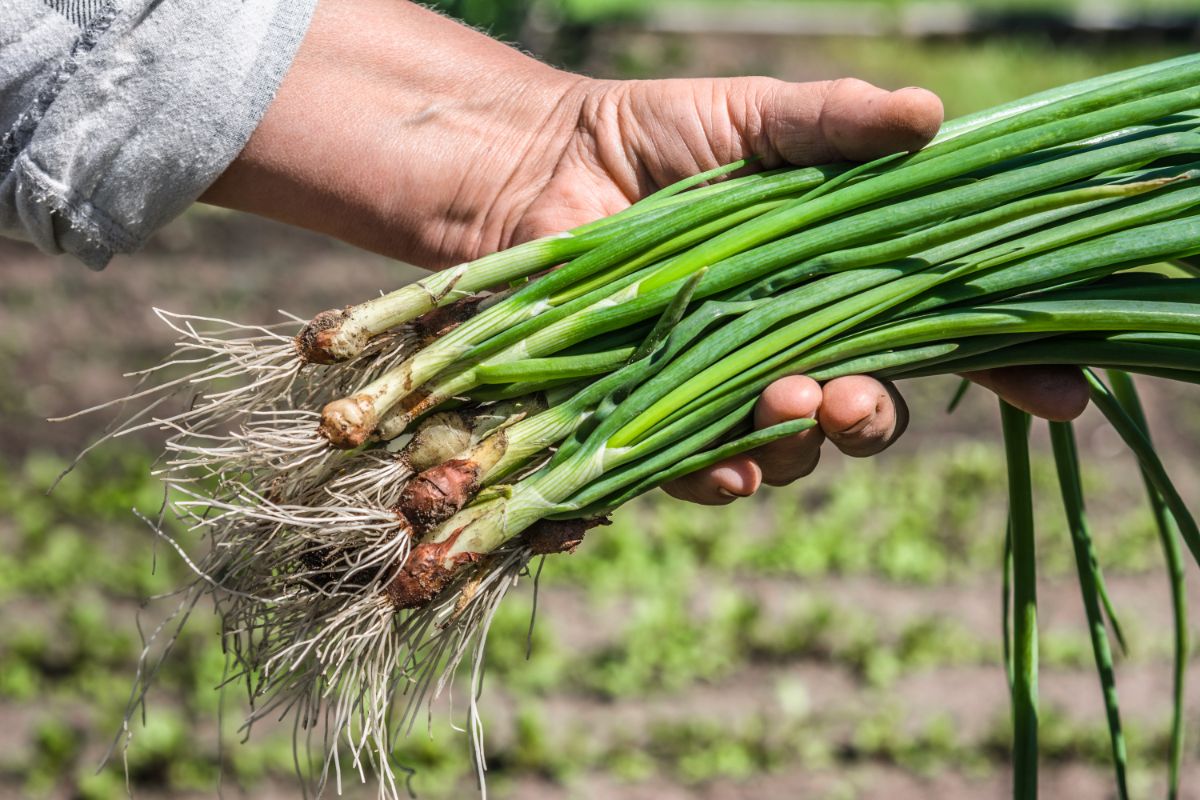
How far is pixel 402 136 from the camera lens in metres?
1.82

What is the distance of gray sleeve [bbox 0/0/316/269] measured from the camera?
1.58 m

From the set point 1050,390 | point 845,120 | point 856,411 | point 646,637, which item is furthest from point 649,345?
point 646,637

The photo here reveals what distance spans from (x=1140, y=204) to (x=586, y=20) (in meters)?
2.75

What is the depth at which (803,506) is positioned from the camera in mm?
3752

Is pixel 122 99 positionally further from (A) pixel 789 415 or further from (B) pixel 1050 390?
(B) pixel 1050 390

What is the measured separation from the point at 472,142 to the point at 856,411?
0.82 m

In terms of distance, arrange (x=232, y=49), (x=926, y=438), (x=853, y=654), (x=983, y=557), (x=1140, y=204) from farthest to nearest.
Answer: (x=926, y=438)
(x=983, y=557)
(x=853, y=654)
(x=232, y=49)
(x=1140, y=204)

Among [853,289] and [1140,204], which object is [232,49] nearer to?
[853,289]

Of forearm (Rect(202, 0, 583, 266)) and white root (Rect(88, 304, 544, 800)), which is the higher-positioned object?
forearm (Rect(202, 0, 583, 266))

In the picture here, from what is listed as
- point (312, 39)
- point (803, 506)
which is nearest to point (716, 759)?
point (803, 506)

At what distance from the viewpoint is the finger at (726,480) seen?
5.22ft

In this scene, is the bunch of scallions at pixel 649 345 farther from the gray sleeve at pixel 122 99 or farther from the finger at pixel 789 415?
the gray sleeve at pixel 122 99

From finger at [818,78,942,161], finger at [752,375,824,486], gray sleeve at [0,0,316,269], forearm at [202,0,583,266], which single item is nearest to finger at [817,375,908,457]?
finger at [752,375,824,486]

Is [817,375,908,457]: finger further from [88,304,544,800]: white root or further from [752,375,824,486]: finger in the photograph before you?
[88,304,544,800]: white root
